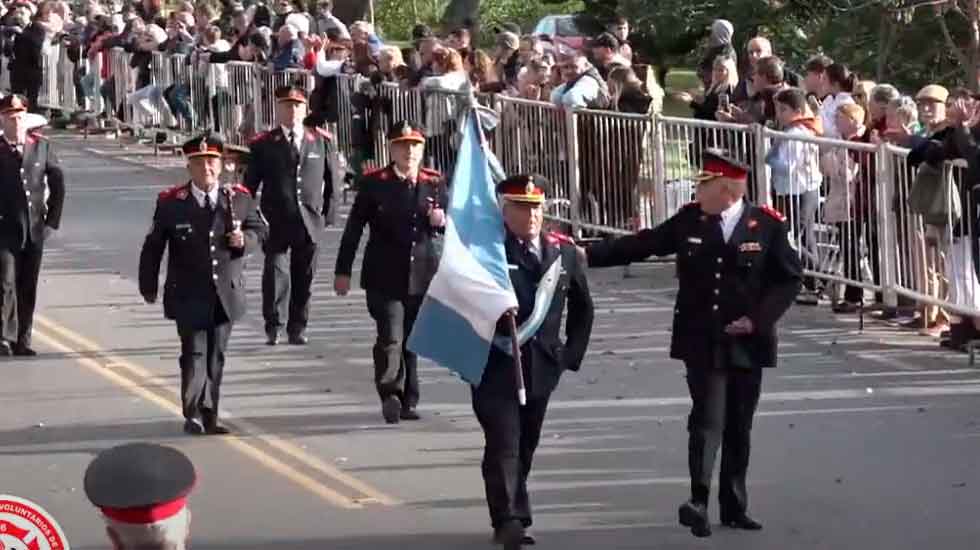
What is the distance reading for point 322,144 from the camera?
16.5 metres

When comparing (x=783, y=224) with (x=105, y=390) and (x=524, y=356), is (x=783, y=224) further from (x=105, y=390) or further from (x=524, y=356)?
(x=105, y=390)

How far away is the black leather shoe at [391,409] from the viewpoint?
13109mm

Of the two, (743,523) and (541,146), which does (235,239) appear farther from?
(541,146)

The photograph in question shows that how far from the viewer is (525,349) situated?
33.0 ft

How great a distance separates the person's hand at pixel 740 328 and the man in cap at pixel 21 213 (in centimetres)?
698

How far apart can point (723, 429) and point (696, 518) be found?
0.43 meters

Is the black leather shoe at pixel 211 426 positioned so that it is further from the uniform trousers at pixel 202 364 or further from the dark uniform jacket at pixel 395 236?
the dark uniform jacket at pixel 395 236

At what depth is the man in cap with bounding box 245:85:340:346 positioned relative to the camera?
1620 centimetres

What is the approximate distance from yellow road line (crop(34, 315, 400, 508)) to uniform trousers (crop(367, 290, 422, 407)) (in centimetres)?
76

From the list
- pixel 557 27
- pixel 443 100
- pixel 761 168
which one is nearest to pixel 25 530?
pixel 761 168

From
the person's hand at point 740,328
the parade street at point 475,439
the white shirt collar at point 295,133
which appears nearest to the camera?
the person's hand at point 740,328

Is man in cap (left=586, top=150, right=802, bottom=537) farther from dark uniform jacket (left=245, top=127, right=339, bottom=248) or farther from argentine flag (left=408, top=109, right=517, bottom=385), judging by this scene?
dark uniform jacket (left=245, top=127, right=339, bottom=248)

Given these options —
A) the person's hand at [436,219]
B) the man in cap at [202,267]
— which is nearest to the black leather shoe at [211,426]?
the man in cap at [202,267]

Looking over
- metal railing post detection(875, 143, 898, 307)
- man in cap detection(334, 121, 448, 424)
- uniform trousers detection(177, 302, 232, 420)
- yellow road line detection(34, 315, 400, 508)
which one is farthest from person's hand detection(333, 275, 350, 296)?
metal railing post detection(875, 143, 898, 307)
